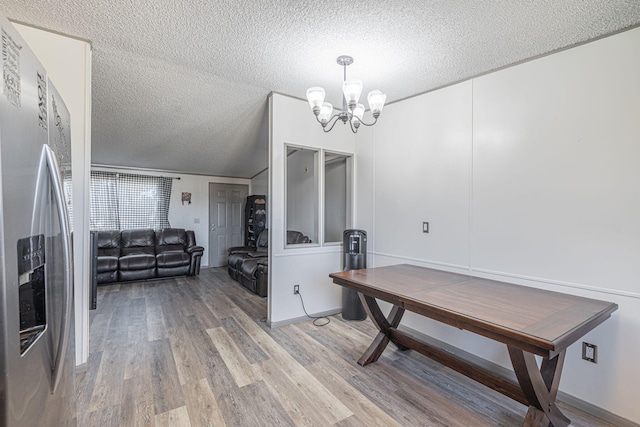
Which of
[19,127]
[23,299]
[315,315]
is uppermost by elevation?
[19,127]

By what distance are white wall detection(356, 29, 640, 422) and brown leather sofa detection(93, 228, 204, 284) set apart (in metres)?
4.38

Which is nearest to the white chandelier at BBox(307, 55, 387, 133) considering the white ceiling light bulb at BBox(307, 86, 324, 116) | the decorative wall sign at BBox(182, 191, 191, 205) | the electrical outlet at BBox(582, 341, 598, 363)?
the white ceiling light bulb at BBox(307, 86, 324, 116)

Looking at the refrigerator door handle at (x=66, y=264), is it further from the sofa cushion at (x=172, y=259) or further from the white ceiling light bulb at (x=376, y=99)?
the sofa cushion at (x=172, y=259)

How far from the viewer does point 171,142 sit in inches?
182

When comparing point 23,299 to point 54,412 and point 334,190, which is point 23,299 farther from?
point 334,190

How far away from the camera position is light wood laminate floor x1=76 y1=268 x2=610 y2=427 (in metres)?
1.83

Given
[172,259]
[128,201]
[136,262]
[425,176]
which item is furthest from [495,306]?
[128,201]

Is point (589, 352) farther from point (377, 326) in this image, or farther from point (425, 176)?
point (425, 176)

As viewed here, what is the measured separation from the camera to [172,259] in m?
5.44

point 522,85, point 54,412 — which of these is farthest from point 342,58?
point 54,412

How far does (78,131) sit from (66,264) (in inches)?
69.0

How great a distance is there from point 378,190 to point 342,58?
1570 mm

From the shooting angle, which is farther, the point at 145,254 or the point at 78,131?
the point at 145,254

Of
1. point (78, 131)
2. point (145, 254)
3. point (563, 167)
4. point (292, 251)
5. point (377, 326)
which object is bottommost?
point (377, 326)
